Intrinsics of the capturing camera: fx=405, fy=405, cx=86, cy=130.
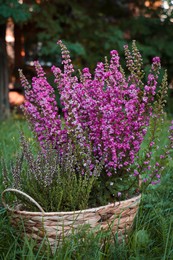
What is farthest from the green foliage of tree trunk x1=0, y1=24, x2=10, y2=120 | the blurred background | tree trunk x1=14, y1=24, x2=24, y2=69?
tree trunk x1=14, y1=24, x2=24, y2=69

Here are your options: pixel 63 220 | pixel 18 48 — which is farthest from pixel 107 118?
pixel 18 48

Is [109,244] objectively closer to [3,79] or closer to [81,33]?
[3,79]

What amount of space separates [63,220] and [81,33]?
6091 millimetres

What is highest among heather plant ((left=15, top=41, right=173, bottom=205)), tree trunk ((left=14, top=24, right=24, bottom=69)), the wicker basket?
tree trunk ((left=14, top=24, right=24, bottom=69))

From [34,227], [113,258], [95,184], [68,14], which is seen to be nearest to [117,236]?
[113,258]

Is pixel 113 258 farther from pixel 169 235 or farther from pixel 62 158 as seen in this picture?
pixel 62 158

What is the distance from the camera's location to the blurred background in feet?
23.0

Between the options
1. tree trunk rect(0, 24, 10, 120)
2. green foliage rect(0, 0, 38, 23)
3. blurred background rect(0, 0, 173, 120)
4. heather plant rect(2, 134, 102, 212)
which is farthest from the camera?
tree trunk rect(0, 24, 10, 120)

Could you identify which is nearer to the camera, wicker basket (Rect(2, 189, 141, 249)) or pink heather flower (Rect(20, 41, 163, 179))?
wicker basket (Rect(2, 189, 141, 249))

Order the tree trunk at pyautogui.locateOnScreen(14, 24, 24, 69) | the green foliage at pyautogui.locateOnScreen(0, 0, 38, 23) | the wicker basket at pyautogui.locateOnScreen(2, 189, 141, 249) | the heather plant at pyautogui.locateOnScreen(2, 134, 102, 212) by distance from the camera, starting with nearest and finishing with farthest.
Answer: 1. the wicker basket at pyautogui.locateOnScreen(2, 189, 141, 249)
2. the heather plant at pyautogui.locateOnScreen(2, 134, 102, 212)
3. the green foliage at pyautogui.locateOnScreen(0, 0, 38, 23)
4. the tree trunk at pyautogui.locateOnScreen(14, 24, 24, 69)

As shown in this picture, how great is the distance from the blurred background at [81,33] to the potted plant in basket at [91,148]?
446cm

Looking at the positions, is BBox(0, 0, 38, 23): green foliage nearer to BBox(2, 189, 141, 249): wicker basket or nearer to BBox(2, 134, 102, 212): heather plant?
BBox(2, 134, 102, 212): heather plant

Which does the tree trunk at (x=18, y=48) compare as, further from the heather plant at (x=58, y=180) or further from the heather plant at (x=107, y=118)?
the heather plant at (x=58, y=180)

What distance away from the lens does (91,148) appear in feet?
6.88
